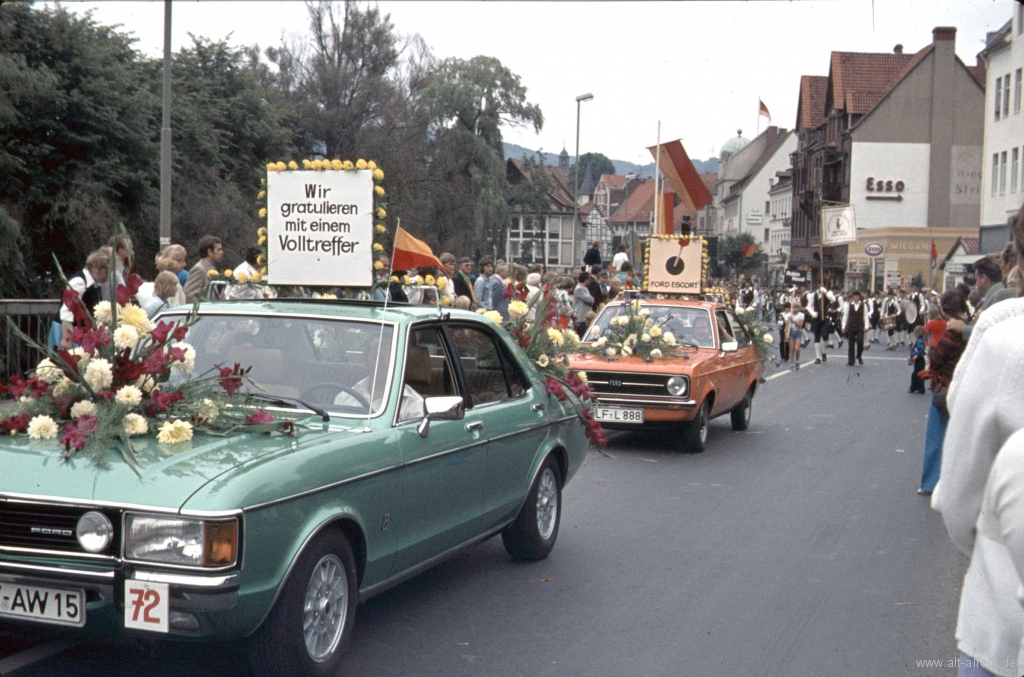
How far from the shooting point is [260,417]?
15.8ft

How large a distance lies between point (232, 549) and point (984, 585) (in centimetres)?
260

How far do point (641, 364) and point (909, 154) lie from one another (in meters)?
64.6

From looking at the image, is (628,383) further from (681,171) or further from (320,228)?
(681,171)

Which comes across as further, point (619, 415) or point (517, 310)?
point (619, 415)

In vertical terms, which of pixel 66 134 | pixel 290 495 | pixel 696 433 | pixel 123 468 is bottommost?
pixel 696 433

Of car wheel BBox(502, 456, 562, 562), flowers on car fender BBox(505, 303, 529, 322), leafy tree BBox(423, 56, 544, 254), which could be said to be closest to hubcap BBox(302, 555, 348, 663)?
car wheel BBox(502, 456, 562, 562)

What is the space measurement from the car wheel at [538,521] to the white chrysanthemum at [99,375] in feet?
9.01

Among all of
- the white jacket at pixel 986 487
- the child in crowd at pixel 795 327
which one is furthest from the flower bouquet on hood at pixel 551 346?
the child in crowd at pixel 795 327

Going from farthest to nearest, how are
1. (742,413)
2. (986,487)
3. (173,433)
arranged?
1. (742,413)
2. (173,433)
3. (986,487)

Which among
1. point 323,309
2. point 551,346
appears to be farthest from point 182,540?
point 551,346

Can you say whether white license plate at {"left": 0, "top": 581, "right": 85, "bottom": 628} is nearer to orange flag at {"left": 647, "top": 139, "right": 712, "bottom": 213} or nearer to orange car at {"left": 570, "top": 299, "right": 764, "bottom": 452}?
orange car at {"left": 570, "top": 299, "right": 764, "bottom": 452}

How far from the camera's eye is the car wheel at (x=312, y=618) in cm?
440

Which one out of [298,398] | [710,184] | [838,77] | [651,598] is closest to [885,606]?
[651,598]

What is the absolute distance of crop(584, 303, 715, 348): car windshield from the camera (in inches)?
525
